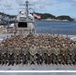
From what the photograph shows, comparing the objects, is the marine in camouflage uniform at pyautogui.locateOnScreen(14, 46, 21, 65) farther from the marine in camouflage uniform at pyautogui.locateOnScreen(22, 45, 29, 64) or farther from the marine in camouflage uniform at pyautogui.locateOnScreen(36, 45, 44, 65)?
the marine in camouflage uniform at pyautogui.locateOnScreen(36, 45, 44, 65)

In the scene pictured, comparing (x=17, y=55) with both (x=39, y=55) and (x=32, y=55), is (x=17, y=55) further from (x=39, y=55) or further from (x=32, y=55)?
(x=39, y=55)

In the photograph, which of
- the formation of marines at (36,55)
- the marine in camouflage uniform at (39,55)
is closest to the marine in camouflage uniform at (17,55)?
the formation of marines at (36,55)

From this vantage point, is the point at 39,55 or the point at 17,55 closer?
the point at 17,55

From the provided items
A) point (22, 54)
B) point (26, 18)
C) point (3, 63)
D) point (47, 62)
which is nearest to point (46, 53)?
point (47, 62)

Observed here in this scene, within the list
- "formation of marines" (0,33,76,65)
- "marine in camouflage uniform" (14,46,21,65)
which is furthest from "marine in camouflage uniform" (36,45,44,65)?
"marine in camouflage uniform" (14,46,21,65)

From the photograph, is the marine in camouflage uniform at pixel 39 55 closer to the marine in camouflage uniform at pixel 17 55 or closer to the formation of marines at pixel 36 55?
the formation of marines at pixel 36 55

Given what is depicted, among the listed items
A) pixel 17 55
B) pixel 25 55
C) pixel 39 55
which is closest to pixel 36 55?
pixel 39 55

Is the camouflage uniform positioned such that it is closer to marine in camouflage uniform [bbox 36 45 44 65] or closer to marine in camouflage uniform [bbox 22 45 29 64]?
marine in camouflage uniform [bbox 22 45 29 64]

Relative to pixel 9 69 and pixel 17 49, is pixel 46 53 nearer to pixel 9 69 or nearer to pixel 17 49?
pixel 17 49

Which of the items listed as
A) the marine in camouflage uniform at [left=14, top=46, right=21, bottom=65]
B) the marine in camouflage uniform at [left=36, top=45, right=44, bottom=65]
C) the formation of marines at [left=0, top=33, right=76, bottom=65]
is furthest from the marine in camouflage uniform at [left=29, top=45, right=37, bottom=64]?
the marine in camouflage uniform at [left=14, top=46, right=21, bottom=65]

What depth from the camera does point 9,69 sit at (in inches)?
586

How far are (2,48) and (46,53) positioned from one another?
3209 mm

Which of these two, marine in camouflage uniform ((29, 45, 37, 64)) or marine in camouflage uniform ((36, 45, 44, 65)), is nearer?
marine in camouflage uniform ((29, 45, 37, 64))

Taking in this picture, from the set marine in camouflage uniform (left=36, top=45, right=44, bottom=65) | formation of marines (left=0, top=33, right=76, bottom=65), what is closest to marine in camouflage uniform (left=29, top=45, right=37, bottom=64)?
formation of marines (left=0, top=33, right=76, bottom=65)
